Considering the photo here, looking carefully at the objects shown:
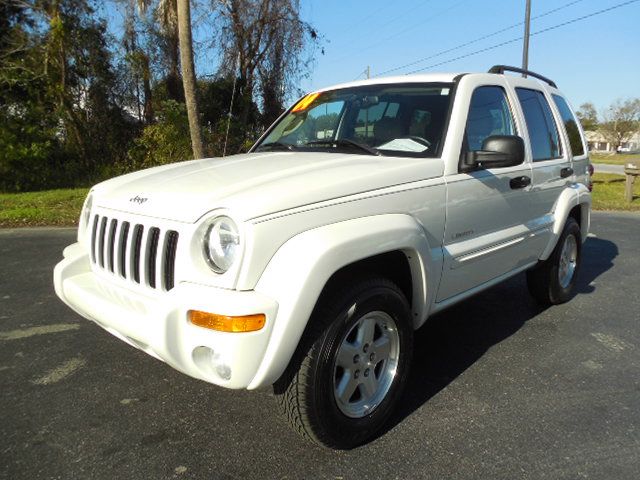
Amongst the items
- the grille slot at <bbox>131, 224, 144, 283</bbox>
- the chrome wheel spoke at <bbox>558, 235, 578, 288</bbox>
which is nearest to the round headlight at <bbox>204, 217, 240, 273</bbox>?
the grille slot at <bbox>131, 224, 144, 283</bbox>

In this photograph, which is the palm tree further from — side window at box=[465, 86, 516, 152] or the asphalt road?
side window at box=[465, 86, 516, 152]

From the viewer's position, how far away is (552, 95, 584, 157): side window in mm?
4652

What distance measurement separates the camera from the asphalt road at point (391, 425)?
7.89ft

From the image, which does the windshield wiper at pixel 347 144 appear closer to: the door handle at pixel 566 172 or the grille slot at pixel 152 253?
the grille slot at pixel 152 253

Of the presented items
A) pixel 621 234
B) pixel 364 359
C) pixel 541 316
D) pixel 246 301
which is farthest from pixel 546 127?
pixel 621 234

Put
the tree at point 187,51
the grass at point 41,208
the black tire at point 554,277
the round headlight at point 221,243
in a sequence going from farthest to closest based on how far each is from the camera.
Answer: the tree at point 187,51, the grass at point 41,208, the black tire at point 554,277, the round headlight at point 221,243

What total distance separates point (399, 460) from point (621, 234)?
25.7 ft

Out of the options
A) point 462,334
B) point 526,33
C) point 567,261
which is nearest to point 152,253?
point 462,334

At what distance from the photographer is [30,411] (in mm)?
2832

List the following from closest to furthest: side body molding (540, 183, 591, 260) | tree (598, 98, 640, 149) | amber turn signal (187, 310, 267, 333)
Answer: amber turn signal (187, 310, 267, 333)
side body molding (540, 183, 591, 260)
tree (598, 98, 640, 149)

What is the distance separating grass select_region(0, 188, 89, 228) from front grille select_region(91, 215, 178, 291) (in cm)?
648

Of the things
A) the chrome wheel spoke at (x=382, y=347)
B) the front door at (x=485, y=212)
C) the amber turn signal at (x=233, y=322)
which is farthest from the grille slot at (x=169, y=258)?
the front door at (x=485, y=212)

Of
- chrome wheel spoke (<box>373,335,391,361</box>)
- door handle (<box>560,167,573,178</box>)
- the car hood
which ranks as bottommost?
chrome wheel spoke (<box>373,335,391,361</box>)

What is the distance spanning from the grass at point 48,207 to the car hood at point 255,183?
651 cm
